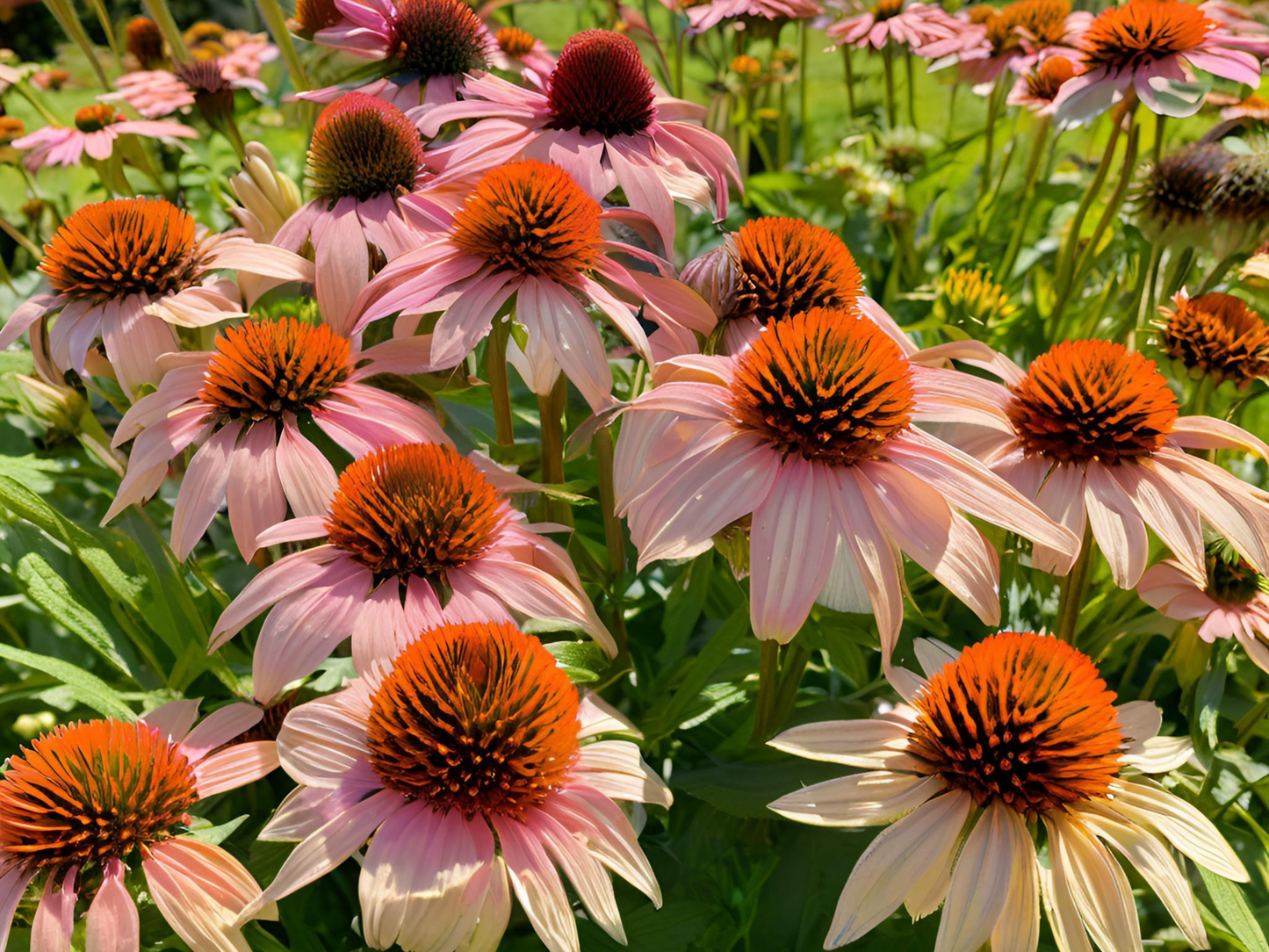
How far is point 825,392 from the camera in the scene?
1.98 ft

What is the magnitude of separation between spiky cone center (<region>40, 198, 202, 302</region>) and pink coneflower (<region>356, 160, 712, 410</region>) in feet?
0.71

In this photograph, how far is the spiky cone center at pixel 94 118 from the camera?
1.31 m

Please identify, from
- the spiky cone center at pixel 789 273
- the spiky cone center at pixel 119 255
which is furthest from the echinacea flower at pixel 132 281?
the spiky cone center at pixel 789 273

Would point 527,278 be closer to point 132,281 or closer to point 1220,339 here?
point 132,281

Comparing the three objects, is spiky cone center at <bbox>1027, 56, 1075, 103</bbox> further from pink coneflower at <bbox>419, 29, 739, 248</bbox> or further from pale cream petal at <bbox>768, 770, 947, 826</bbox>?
pale cream petal at <bbox>768, 770, 947, 826</bbox>

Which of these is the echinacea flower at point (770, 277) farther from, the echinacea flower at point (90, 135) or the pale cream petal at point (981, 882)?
the echinacea flower at point (90, 135)

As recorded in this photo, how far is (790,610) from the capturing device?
0.57 meters

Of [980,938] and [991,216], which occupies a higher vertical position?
[980,938]

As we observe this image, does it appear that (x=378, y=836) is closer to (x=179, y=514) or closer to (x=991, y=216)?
(x=179, y=514)

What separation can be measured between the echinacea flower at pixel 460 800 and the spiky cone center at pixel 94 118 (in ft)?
3.67

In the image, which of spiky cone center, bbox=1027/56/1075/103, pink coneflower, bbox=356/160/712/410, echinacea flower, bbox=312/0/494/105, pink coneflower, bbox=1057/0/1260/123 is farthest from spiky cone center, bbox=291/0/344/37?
spiky cone center, bbox=1027/56/1075/103

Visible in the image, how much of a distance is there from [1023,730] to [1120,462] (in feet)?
0.87

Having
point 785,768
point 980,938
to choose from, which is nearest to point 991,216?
point 785,768

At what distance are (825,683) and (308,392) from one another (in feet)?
2.11
